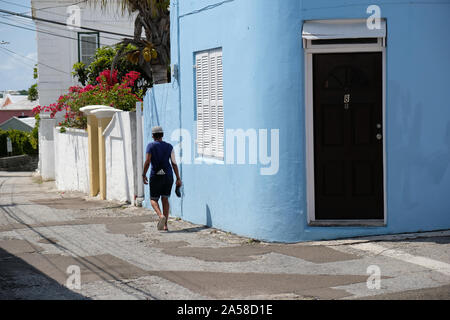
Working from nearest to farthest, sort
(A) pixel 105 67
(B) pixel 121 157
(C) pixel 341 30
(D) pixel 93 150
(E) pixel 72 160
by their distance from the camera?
(C) pixel 341 30 < (B) pixel 121 157 < (D) pixel 93 150 < (E) pixel 72 160 < (A) pixel 105 67

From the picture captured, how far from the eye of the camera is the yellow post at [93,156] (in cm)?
1820

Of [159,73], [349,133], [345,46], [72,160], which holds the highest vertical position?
[159,73]

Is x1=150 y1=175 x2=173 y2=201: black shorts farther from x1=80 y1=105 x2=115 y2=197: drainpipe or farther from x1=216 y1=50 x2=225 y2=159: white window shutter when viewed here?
x1=80 y1=105 x2=115 y2=197: drainpipe

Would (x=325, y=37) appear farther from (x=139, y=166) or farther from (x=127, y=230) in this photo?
(x=139, y=166)

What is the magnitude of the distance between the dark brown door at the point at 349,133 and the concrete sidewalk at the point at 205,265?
2.56 ft

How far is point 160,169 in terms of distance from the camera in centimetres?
1198

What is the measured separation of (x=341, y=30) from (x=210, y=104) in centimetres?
289

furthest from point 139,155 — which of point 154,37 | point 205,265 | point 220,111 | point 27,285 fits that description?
point 27,285

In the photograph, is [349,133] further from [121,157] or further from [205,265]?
[121,157]

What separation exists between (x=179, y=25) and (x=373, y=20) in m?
4.25

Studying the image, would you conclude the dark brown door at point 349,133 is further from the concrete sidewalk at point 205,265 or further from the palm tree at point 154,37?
the palm tree at point 154,37

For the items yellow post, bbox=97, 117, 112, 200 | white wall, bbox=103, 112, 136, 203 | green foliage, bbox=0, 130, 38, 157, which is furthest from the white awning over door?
green foliage, bbox=0, 130, 38, 157

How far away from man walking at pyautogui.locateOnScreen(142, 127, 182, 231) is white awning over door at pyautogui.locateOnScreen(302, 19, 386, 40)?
10.6 ft

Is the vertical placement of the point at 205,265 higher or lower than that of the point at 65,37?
lower
